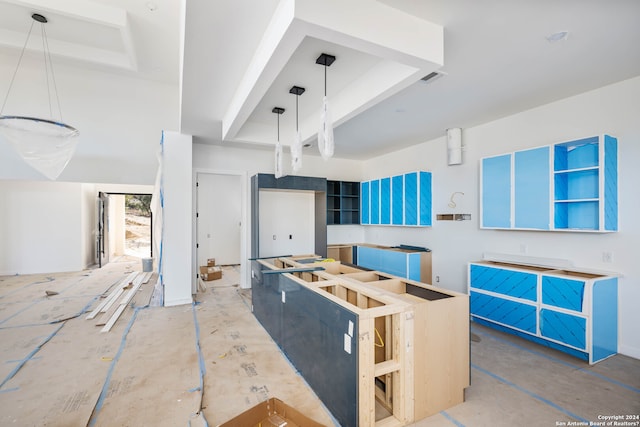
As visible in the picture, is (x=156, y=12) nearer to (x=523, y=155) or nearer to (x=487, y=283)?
(x=523, y=155)

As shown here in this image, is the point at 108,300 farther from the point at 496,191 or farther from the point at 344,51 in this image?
the point at 496,191

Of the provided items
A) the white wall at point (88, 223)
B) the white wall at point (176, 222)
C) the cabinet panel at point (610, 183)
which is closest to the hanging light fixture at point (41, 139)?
the white wall at point (176, 222)

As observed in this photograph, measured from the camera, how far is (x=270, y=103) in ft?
13.0

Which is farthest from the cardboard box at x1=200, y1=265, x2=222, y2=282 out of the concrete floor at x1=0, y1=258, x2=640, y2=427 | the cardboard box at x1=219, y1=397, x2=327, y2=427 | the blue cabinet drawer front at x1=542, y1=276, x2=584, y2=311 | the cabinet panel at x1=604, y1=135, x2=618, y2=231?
the cabinet panel at x1=604, y1=135, x2=618, y2=231

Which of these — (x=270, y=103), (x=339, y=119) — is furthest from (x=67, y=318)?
(x=339, y=119)

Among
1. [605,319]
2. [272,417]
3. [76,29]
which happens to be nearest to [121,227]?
[76,29]

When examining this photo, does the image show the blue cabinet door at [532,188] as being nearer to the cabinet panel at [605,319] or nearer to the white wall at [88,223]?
the cabinet panel at [605,319]

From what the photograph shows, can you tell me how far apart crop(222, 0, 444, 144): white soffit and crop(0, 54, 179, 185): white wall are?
9.97ft

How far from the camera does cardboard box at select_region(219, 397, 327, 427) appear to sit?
5.71 feet

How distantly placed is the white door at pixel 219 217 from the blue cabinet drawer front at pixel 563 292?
6959 mm

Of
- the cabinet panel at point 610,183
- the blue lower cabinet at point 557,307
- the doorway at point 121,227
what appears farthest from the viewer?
the doorway at point 121,227

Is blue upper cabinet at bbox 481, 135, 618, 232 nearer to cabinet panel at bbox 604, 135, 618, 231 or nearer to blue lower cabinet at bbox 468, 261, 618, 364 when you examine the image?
cabinet panel at bbox 604, 135, 618, 231

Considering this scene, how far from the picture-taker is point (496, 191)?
3.85 meters

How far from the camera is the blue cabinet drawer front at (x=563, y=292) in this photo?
283 cm
